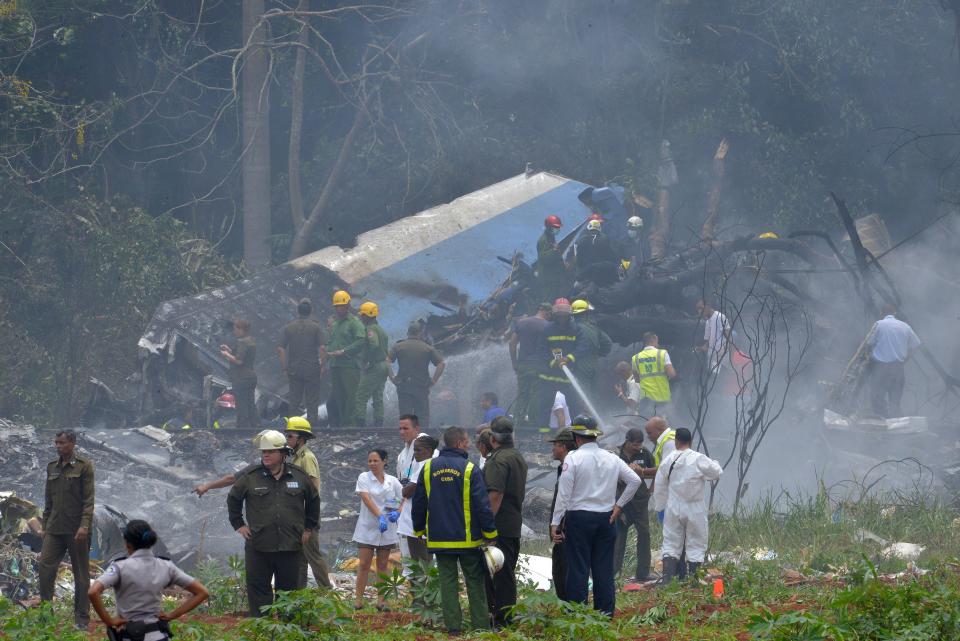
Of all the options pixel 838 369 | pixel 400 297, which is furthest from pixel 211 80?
pixel 838 369

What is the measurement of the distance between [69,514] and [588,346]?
25.4 feet

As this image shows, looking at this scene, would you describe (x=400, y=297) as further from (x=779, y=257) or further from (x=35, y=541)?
(x=35, y=541)

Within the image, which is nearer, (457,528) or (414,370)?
(457,528)

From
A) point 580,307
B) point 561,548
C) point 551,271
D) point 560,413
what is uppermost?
point 551,271

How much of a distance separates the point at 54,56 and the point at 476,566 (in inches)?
610

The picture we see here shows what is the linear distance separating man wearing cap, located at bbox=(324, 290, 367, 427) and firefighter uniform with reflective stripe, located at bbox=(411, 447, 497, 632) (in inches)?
291

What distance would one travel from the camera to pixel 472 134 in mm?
21125

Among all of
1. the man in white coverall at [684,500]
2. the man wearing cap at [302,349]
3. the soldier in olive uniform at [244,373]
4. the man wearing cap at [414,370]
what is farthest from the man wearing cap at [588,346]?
the man in white coverall at [684,500]

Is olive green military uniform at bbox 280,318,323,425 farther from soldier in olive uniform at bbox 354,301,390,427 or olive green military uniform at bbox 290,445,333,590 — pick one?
olive green military uniform at bbox 290,445,333,590

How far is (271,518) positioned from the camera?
7289mm

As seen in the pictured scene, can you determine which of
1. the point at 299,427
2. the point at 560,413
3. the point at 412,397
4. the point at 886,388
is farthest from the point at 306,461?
the point at 886,388

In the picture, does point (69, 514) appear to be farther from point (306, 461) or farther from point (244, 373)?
point (244, 373)

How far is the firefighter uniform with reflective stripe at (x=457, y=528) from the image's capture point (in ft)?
23.5

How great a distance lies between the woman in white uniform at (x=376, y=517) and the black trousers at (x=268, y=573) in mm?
1426
